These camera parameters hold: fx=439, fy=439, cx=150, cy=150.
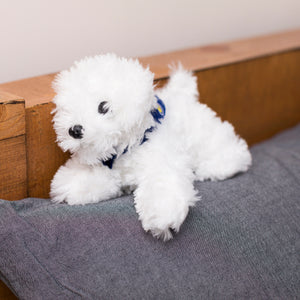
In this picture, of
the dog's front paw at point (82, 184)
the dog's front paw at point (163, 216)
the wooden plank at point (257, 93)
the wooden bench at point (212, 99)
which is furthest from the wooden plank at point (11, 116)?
the wooden plank at point (257, 93)

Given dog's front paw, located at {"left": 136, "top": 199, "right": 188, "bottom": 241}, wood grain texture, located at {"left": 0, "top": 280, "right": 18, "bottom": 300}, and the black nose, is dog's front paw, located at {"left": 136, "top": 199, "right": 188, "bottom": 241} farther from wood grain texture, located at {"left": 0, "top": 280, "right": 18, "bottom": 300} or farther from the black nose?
wood grain texture, located at {"left": 0, "top": 280, "right": 18, "bottom": 300}

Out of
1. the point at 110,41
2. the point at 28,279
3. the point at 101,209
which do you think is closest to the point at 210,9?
the point at 110,41

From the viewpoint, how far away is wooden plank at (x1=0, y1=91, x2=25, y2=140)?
77 centimetres

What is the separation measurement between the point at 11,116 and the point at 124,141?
206mm

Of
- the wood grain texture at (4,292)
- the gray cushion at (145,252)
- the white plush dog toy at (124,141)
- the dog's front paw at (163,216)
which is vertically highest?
the white plush dog toy at (124,141)

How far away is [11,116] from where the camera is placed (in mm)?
781

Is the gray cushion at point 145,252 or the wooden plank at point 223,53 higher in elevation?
the wooden plank at point 223,53

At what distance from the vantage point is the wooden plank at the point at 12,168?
31.4 inches

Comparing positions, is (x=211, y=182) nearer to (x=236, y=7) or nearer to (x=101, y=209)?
(x=101, y=209)

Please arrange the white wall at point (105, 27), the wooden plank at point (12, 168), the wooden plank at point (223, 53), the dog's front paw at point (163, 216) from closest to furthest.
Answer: the dog's front paw at point (163, 216) → the wooden plank at point (12, 168) → the white wall at point (105, 27) → the wooden plank at point (223, 53)

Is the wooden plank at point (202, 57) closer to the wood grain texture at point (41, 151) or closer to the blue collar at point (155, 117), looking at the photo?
the wood grain texture at point (41, 151)

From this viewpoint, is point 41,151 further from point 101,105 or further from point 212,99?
point 212,99

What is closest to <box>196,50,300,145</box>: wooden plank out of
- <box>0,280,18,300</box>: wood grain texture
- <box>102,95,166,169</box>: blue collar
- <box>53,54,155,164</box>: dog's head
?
<box>102,95,166,169</box>: blue collar

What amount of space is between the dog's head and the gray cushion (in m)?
0.12
